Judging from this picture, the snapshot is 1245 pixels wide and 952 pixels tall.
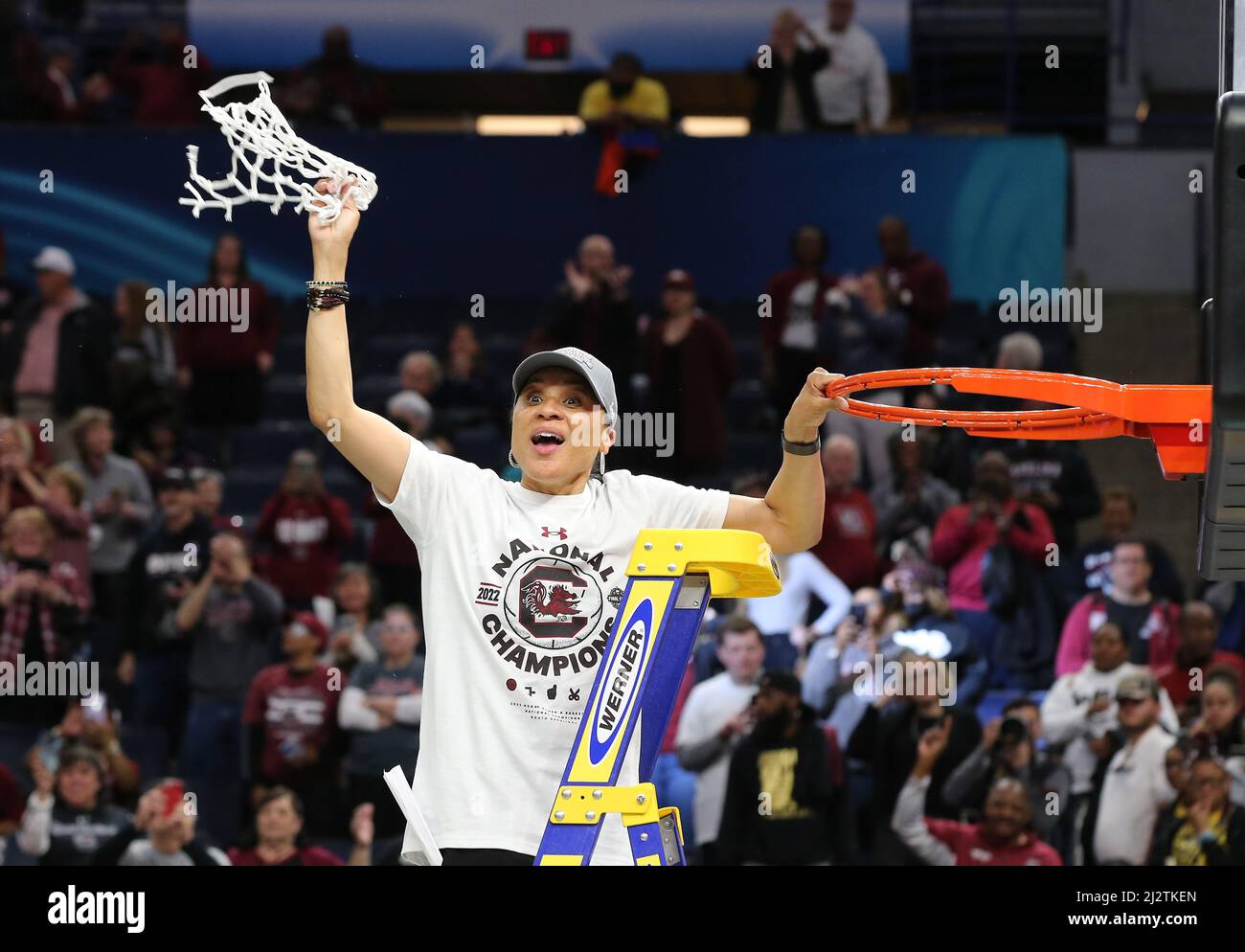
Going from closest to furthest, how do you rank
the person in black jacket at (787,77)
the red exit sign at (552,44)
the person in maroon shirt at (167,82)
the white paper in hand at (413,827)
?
1. the white paper in hand at (413,827)
2. the person in black jacket at (787,77)
3. the person in maroon shirt at (167,82)
4. the red exit sign at (552,44)

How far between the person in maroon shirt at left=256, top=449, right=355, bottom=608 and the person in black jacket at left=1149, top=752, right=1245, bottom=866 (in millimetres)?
4406

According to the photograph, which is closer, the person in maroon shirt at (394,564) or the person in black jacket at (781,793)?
the person in black jacket at (781,793)

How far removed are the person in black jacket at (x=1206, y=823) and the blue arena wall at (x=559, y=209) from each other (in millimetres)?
5147

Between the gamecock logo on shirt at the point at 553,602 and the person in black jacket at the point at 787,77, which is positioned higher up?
the person in black jacket at the point at 787,77

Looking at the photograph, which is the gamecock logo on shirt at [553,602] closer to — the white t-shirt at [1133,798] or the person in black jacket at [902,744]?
the person in black jacket at [902,744]

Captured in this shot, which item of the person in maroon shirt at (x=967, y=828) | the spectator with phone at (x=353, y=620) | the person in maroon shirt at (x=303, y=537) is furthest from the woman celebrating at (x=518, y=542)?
the person in maroon shirt at (x=303, y=537)

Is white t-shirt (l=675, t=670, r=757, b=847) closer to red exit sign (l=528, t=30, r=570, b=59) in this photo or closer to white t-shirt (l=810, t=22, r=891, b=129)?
white t-shirt (l=810, t=22, r=891, b=129)

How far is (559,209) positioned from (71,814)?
5.62 metres

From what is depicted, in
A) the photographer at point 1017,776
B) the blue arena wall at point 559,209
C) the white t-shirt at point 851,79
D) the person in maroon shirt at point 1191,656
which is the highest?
the white t-shirt at point 851,79

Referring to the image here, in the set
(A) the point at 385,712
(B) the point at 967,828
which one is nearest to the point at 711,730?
(B) the point at 967,828

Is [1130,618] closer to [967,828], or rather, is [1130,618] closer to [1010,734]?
[1010,734]

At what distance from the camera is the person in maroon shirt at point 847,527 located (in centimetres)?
1019
